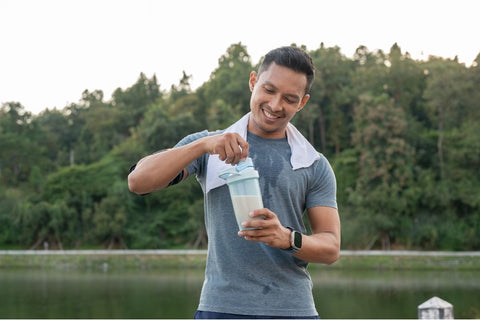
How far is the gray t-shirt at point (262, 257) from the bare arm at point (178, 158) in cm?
14

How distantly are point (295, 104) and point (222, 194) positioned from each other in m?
0.33

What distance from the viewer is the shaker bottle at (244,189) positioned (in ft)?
6.06

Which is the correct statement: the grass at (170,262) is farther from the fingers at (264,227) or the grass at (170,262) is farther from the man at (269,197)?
the fingers at (264,227)

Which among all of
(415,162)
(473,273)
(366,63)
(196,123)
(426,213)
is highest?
(366,63)

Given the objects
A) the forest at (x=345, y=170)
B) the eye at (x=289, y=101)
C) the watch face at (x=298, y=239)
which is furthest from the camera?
the forest at (x=345, y=170)

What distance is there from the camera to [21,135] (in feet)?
128

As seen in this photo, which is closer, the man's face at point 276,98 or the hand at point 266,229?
the hand at point 266,229

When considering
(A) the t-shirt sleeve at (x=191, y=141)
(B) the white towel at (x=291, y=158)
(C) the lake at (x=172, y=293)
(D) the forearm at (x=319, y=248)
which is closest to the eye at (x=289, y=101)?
(B) the white towel at (x=291, y=158)

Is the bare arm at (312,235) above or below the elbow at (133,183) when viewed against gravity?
below

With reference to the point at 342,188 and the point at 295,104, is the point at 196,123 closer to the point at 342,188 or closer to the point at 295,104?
the point at 342,188

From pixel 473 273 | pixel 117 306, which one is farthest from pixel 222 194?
pixel 473 273

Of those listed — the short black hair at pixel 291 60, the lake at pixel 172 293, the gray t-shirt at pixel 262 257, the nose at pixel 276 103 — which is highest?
the short black hair at pixel 291 60

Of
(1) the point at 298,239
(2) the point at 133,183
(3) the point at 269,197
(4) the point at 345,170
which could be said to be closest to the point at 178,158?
(2) the point at 133,183

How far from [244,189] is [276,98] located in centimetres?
37
